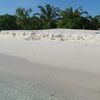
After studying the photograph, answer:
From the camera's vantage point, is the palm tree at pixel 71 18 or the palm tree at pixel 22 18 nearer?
the palm tree at pixel 71 18

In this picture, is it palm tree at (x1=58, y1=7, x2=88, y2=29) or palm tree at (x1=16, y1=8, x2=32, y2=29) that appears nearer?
palm tree at (x1=58, y1=7, x2=88, y2=29)

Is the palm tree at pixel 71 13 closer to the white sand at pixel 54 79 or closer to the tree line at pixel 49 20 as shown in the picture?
the tree line at pixel 49 20

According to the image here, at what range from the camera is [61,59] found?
1015cm

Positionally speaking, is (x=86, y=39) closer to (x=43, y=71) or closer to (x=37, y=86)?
(x=43, y=71)

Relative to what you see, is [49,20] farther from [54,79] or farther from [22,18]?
[54,79]

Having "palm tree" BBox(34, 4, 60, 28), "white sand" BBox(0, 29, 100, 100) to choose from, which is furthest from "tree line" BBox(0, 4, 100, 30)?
"white sand" BBox(0, 29, 100, 100)

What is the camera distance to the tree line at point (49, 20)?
28.0 meters

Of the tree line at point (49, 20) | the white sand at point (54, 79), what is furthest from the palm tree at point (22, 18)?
the white sand at point (54, 79)

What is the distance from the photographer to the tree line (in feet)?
91.7

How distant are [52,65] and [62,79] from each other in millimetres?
2198

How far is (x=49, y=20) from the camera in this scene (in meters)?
33.2

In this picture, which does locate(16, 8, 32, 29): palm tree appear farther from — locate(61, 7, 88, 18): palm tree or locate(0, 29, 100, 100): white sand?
locate(0, 29, 100, 100): white sand

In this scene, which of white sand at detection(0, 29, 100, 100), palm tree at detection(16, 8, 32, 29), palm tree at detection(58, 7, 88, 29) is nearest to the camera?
white sand at detection(0, 29, 100, 100)

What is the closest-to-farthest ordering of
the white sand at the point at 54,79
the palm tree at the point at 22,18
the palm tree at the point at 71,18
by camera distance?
the white sand at the point at 54,79, the palm tree at the point at 71,18, the palm tree at the point at 22,18
